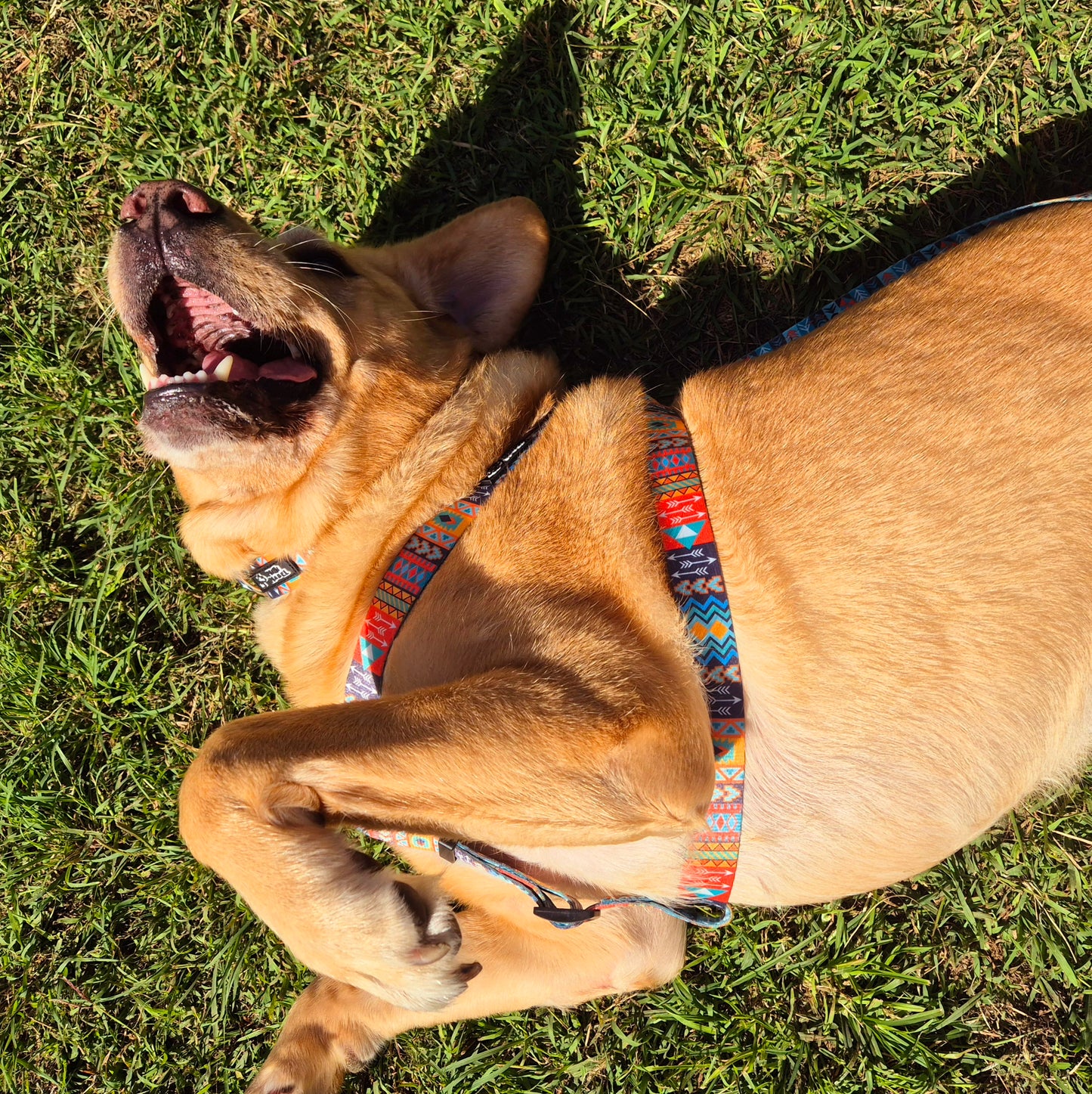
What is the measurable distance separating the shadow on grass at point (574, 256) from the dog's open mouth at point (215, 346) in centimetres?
Result: 133

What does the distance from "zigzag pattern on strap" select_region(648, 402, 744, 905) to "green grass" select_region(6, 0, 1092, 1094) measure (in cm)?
132

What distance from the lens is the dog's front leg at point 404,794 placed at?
7.74 ft

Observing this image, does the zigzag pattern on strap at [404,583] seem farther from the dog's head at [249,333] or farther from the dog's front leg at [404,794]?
the dog's head at [249,333]

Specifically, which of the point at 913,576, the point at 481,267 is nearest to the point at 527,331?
the point at 481,267

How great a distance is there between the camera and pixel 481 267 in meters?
3.74

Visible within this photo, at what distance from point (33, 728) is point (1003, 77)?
220 inches

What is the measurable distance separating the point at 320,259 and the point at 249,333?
1.45ft

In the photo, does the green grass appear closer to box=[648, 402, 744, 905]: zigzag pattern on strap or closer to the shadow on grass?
the shadow on grass

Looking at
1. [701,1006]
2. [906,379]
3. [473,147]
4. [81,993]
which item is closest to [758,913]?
[701,1006]

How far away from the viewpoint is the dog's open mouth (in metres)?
3.21

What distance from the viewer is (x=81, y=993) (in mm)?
4180

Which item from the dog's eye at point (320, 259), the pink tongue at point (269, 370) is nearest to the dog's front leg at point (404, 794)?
the pink tongue at point (269, 370)

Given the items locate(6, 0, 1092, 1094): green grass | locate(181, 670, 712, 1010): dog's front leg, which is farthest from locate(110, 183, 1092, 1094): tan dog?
locate(6, 0, 1092, 1094): green grass

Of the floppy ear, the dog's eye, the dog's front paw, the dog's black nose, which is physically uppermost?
the dog's black nose
